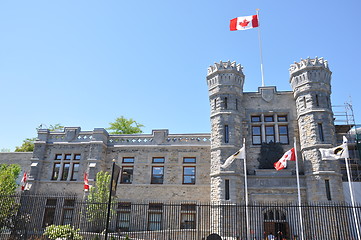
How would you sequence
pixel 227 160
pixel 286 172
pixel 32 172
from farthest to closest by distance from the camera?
pixel 32 172 → pixel 286 172 → pixel 227 160

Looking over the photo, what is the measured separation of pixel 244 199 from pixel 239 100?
679 centimetres

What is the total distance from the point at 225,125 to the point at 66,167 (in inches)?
495

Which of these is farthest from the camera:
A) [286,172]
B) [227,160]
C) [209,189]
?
[209,189]

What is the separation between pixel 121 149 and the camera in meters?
22.3

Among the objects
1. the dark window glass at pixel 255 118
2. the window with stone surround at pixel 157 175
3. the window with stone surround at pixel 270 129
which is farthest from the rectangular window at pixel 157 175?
the dark window glass at pixel 255 118

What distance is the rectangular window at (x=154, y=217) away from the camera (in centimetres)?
1962

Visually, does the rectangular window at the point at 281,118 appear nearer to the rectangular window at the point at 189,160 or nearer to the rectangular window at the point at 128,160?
the rectangular window at the point at 189,160

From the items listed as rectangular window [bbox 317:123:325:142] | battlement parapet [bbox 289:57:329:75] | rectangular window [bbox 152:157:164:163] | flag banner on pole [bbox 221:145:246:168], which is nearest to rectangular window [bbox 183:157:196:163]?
rectangular window [bbox 152:157:164:163]

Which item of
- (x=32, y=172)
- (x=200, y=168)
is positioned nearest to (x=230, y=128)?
(x=200, y=168)

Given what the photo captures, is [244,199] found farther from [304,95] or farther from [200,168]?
[304,95]

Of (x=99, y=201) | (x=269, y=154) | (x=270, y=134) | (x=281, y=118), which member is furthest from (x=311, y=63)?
(x=99, y=201)

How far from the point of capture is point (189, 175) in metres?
20.8

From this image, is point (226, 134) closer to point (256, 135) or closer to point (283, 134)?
point (256, 135)

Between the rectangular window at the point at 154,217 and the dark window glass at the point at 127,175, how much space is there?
2706mm
